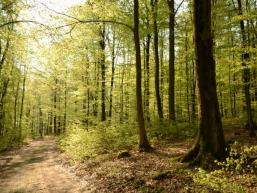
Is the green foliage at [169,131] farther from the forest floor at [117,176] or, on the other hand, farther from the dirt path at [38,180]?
the dirt path at [38,180]

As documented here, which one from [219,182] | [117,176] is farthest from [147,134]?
[219,182]

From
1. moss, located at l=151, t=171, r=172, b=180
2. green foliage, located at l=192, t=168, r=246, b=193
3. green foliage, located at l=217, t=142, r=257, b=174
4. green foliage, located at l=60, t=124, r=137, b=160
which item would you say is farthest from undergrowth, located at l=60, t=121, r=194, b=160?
green foliage, located at l=192, t=168, r=246, b=193

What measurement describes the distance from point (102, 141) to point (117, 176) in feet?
22.5

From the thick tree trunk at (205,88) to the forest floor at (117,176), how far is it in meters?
1.06

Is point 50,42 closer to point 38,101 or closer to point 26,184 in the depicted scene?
point 26,184

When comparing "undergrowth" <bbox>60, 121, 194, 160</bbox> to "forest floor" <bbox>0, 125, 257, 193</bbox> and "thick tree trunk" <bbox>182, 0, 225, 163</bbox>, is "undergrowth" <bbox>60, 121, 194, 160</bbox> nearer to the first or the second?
"forest floor" <bbox>0, 125, 257, 193</bbox>

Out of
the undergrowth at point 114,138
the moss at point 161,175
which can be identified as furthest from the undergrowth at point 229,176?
the undergrowth at point 114,138

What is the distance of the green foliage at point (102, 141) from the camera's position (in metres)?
15.5

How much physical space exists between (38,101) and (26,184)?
167ft

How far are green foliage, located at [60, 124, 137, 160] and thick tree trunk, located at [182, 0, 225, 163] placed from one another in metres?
6.59

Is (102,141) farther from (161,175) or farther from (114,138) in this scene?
(161,175)

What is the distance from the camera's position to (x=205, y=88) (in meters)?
9.38

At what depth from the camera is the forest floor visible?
8.15 meters

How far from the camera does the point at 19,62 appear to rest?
114 feet
